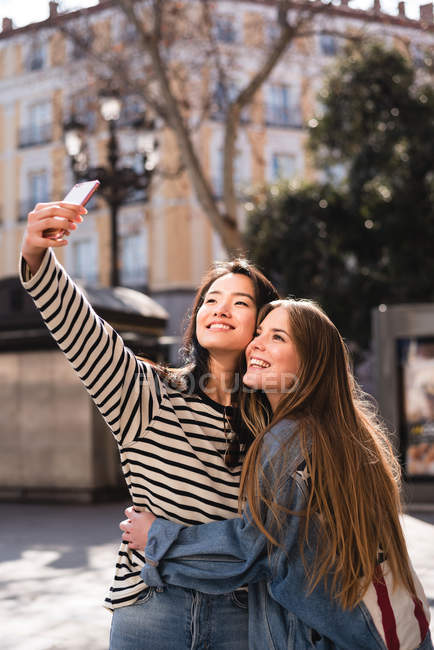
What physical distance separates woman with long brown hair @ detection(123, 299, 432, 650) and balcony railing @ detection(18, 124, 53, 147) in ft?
97.8

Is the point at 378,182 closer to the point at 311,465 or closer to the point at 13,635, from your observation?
the point at 13,635

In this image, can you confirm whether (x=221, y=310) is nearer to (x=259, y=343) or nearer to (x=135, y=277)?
(x=259, y=343)

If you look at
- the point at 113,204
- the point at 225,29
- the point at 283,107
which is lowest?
the point at 113,204

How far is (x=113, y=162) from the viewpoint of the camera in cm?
1306

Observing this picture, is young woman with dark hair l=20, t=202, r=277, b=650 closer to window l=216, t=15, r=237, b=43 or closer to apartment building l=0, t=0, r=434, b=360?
window l=216, t=15, r=237, b=43

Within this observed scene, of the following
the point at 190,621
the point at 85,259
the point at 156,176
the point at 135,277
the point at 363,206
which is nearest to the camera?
the point at 190,621

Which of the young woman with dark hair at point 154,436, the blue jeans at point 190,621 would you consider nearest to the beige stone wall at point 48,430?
the young woman with dark hair at point 154,436

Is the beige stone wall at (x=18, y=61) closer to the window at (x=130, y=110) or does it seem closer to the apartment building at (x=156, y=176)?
the apartment building at (x=156, y=176)

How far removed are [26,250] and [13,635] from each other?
2.95m

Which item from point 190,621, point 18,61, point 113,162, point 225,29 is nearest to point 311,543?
point 190,621

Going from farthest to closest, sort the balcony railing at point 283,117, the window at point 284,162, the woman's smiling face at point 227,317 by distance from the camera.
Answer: the balcony railing at point 283,117
the window at point 284,162
the woman's smiling face at point 227,317

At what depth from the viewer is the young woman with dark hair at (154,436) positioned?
2123 mm

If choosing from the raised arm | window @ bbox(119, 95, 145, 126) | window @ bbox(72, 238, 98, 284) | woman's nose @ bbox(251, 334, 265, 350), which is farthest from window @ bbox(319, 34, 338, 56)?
the raised arm

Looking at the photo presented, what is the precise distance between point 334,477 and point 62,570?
4446 millimetres
